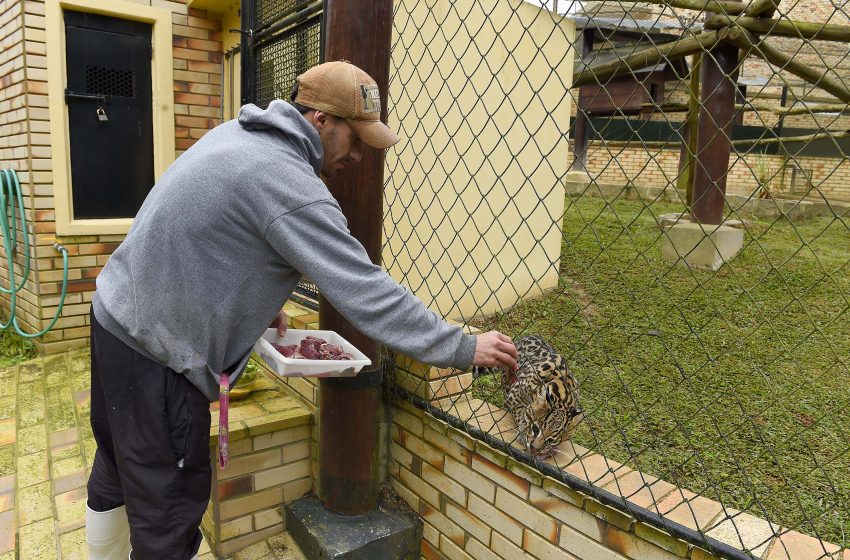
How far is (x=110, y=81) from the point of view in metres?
4.89

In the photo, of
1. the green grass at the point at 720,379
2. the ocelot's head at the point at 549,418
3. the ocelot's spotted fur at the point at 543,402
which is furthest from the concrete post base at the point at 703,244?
the ocelot's head at the point at 549,418

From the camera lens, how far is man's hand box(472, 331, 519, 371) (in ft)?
6.31

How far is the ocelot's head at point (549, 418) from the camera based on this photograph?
2.31m

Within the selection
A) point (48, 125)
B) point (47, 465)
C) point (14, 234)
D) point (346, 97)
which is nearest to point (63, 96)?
point (48, 125)

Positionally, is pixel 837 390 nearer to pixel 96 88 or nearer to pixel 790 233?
pixel 790 233

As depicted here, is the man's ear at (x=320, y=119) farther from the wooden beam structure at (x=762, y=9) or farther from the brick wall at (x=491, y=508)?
the wooden beam structure at (x=762, y=9)

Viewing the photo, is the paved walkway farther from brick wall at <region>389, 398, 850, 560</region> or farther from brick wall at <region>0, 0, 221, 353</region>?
brick wall at <region>389, 398, 850, 560</region>

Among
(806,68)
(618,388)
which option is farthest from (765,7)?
(618,388)

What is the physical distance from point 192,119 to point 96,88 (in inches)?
29.0

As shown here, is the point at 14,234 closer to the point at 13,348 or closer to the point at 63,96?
the point at 13,348

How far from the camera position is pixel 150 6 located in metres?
4.91

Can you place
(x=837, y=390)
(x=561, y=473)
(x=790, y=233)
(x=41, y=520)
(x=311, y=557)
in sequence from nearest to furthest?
(x=561, y=473)
(x=311, y=557)
(x=41, y=520)
(x=837, y=390)
(x=790, y=233)

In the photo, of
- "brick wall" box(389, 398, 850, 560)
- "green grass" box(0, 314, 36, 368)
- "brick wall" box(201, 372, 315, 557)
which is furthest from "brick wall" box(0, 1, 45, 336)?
"brick wall" box(389, 398, 850, 560)

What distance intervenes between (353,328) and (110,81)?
360 cm
